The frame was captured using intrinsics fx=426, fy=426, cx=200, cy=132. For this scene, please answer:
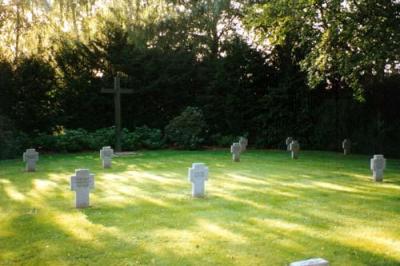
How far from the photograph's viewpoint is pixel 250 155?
20.1 metres

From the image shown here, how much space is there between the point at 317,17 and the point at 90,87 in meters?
14.4

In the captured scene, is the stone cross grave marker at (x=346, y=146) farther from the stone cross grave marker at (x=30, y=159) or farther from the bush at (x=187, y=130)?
the stone cross grave marker at (x=30, y=159)

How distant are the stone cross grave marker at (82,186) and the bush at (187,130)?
13.6 metres

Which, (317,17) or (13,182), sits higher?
(317,17)

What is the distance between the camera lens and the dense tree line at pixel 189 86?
71.0 feet

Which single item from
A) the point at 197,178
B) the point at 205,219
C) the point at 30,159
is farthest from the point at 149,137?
the point at 205,219

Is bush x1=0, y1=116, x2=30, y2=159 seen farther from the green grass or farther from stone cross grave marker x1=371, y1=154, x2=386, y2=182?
stone cross grave marker x1=371, y1=154, x2=386, y2=182

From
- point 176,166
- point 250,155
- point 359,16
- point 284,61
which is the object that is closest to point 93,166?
point 176,166

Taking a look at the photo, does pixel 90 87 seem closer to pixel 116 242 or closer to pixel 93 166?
pixel 93 166

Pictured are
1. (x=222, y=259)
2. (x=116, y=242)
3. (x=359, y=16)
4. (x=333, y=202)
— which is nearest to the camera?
→ (x=222, y=259)

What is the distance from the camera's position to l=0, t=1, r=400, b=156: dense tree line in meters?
21.6

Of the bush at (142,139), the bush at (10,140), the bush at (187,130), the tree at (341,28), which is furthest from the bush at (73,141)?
the tree at (341,28)

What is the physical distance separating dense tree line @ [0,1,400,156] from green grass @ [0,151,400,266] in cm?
722

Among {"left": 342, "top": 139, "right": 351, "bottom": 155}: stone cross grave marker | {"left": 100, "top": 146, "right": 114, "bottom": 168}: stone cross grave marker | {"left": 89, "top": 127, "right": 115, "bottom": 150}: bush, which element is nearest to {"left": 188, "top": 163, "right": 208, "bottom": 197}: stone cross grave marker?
{"left": 100, "top": 146, "right": 114, "bottom": 168}: stone cross grave marker
